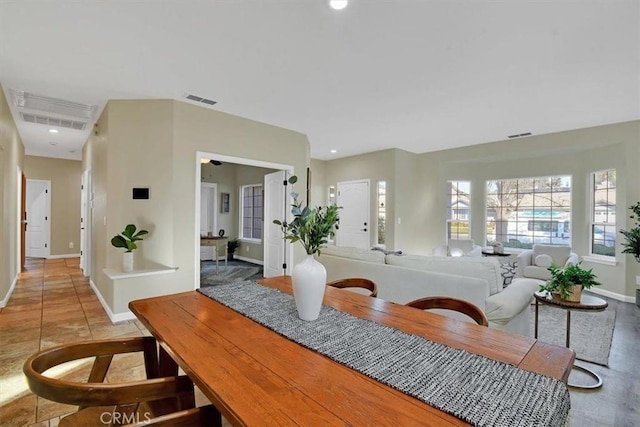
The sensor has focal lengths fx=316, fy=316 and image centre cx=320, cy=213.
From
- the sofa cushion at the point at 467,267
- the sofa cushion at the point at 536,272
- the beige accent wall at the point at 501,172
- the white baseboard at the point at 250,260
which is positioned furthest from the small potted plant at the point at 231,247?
the sofa cushion at the point at 536,272

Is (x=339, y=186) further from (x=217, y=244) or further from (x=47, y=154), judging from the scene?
(x=47, y=154)

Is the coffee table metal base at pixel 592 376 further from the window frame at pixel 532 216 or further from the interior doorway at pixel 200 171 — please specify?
the window frame at pixel 532 216

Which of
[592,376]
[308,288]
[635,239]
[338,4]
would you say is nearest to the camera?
[308,288]

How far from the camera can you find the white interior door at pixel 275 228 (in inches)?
207

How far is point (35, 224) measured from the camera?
777 centimetres

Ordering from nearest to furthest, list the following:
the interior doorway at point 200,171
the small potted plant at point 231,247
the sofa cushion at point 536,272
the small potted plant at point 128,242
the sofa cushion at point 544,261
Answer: the small potted plant at point 128,242
the interior doorway at point 200,171
the sofa cushion at point 536,272
the sofa cushion at point 544,261
the small potted plant at point 231,247

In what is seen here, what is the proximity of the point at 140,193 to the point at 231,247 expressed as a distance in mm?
4094

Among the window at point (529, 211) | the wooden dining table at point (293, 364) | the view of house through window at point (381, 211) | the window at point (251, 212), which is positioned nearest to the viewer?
the wooden dining table at point (293, 364)

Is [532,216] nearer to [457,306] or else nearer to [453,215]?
[453,215]

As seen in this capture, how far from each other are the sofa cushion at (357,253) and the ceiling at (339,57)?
184 cm

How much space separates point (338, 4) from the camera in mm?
2100

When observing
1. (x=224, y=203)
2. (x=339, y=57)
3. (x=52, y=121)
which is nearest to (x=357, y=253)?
(x=339, y=57)

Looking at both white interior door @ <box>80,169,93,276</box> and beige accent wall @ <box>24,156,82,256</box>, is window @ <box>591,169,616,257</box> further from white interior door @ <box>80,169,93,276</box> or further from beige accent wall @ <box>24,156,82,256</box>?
beige accent wall @ <box>24,156,82,256</box>

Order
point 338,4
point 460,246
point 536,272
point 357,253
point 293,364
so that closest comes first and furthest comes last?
point 293,364 → point 338,4 → point 357,253 → point 536,272 → point 460,246
